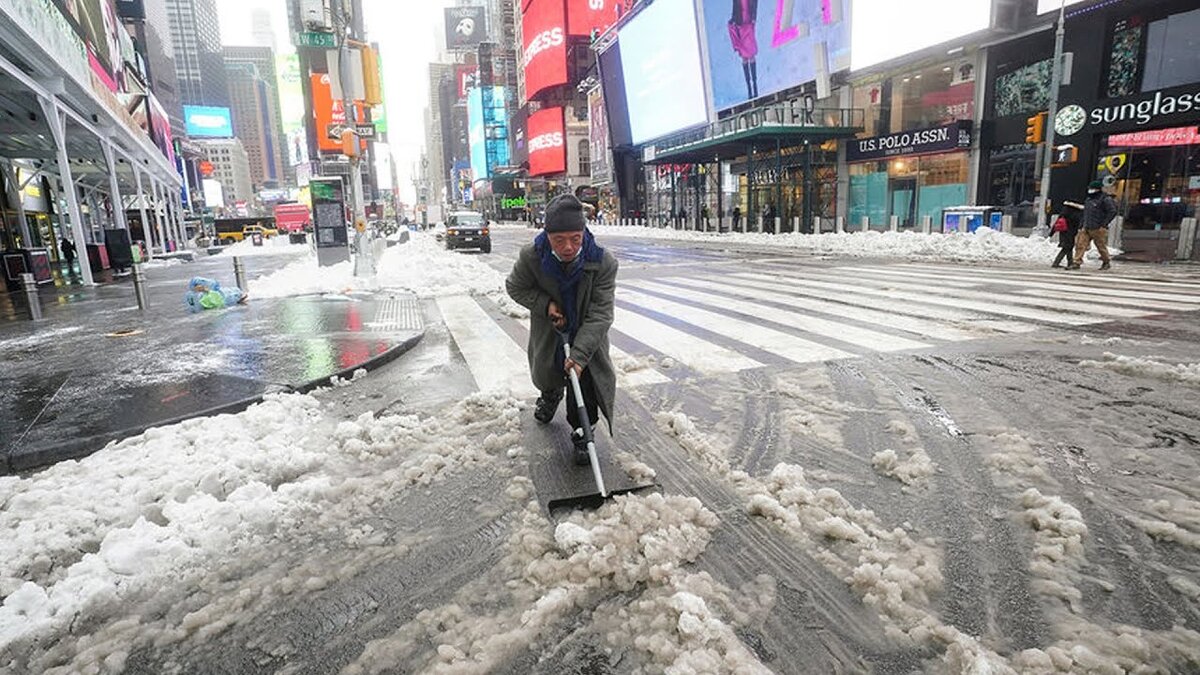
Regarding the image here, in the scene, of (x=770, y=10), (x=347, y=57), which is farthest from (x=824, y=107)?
(x=347, y=57)

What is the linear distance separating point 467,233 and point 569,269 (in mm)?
24796

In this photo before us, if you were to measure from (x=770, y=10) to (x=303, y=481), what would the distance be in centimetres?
3445

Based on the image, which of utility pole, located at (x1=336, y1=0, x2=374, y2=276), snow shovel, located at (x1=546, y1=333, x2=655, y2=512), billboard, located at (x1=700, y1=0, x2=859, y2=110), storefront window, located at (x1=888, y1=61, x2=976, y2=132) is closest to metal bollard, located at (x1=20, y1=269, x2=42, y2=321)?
utility pole, located at (x1=336, y1=0, x2=374, y2=276)

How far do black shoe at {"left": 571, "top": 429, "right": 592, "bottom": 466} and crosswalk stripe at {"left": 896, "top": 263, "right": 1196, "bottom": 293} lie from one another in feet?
35.5

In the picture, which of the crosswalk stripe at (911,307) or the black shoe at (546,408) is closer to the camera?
the black shoe at (546,408)

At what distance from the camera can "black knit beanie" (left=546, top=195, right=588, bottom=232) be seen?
11.0 feet

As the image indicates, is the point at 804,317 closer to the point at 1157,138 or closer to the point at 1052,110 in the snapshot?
the point at 1052,110

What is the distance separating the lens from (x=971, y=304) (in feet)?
28.8

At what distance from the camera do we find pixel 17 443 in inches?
157

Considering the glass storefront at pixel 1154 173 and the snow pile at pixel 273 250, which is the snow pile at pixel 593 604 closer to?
the glass storefront at pixel 1154 173

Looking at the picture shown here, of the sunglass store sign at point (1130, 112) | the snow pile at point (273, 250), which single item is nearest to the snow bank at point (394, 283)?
the snow pile at point (273, 250)

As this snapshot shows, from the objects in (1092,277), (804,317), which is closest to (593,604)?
(804,317)

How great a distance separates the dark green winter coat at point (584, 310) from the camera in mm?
3551

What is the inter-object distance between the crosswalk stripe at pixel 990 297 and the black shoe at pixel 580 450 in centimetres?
749
